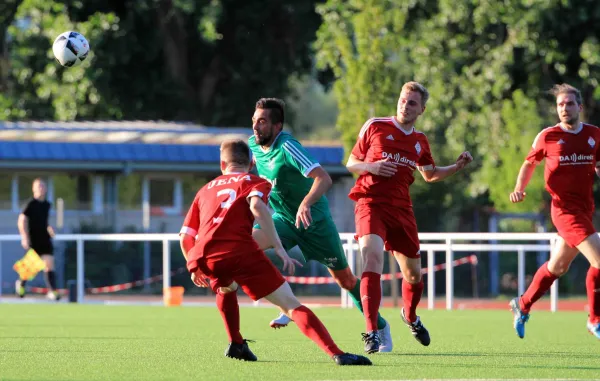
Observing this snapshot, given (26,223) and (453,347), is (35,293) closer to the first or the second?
(26,223)

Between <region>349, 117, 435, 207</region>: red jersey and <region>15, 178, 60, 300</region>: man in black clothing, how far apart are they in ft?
37.3

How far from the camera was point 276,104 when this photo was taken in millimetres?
9734

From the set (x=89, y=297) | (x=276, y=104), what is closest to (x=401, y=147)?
(x=276, y=104)

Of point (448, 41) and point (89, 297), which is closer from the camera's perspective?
point (89, 297)

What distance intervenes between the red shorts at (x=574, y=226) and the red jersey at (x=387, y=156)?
58.2 inches

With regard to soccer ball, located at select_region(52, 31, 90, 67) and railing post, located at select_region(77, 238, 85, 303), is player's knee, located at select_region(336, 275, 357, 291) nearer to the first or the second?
soccer ball, located at select_region(52, 31, 90, 67)

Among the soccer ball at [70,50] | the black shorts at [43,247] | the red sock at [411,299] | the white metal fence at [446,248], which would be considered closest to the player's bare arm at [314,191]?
the red sock at [411,299]

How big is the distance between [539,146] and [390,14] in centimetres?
1559

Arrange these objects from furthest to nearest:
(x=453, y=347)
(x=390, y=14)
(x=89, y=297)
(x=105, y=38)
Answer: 1. (x=105, y=38)
2. (x=390, y=14)
3. (x=89, y=297)
4. (x=453, y=347)

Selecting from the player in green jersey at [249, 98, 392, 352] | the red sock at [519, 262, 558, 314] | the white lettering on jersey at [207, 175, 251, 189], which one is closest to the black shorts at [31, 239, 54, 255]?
the player in green jersey at [249, 98, 392, 352]

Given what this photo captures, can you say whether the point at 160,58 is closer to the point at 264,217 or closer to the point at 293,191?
the point at 293,191

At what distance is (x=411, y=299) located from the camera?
1073 cm

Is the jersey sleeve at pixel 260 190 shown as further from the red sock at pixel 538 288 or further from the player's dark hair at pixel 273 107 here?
the red sock at pixel 538 288

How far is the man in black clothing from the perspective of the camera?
20906 mm
